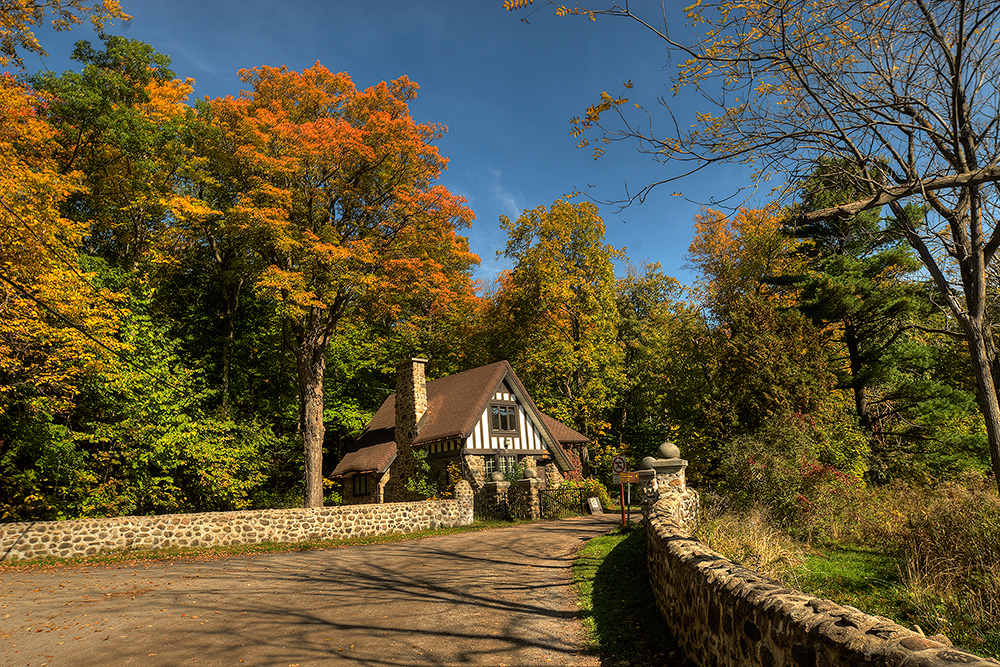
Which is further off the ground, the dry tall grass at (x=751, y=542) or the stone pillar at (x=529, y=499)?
the dry tall grass at (x=751, y=542)

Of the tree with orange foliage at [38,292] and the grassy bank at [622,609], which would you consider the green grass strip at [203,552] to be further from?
the grassy bank at [622,609]

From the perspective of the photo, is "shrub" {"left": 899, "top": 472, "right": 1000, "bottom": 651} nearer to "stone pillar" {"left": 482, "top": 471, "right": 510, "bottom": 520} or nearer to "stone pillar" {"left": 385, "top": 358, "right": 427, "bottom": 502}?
"stone pillar" {"left": 482, "top": 471, "right": 510, "bottom": 520}

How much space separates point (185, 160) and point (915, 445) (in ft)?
94.9

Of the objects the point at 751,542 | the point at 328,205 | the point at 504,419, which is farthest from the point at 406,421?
the point at 751,542

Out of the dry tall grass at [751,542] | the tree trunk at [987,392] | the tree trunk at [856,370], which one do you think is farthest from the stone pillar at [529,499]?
the tree trunk at [987,392]

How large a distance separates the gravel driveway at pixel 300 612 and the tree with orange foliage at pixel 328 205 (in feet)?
29.7

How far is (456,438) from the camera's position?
75.7 feet

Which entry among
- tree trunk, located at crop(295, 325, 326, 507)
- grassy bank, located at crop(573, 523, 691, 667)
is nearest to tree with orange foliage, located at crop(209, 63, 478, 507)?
tree trunk, located at crop(295, 325, 326, 507)

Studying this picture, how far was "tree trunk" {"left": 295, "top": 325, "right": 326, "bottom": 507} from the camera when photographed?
19.7m

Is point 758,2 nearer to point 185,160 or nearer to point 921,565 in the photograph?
point 921,565

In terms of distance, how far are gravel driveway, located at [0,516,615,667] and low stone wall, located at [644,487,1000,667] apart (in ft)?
4.19

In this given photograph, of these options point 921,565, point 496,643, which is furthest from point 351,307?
point 921,565

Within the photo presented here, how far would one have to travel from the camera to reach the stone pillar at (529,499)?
21.0 meters

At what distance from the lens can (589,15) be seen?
610 centimetres
